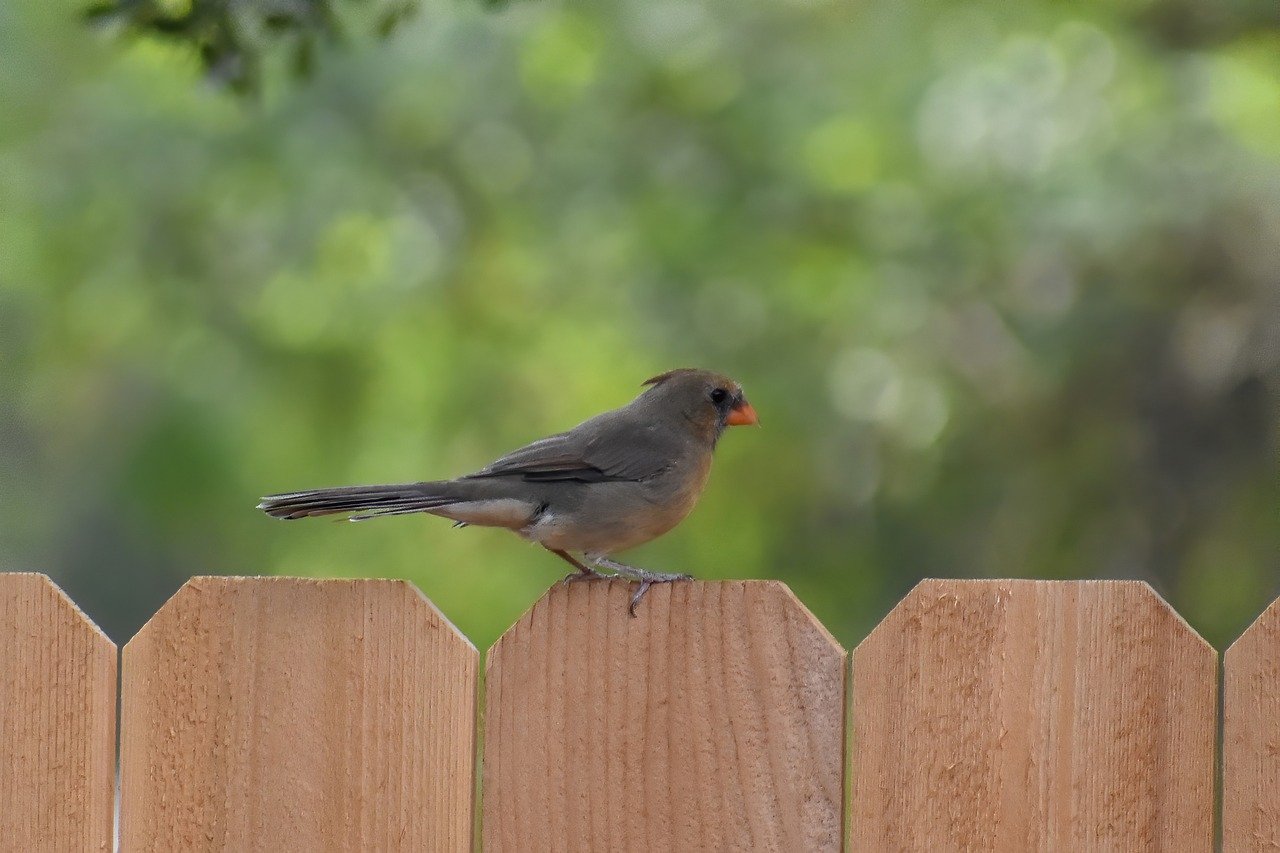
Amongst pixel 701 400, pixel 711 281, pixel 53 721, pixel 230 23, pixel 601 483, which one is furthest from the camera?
pixel 711 281

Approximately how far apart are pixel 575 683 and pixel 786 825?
37 cm

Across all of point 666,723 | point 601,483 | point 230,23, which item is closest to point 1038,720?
point 666,723

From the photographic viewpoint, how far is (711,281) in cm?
700

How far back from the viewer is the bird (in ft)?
9.87

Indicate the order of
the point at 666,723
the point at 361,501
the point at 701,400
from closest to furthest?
the point at 666,723 < the point at 361,501 < the point at 701,400

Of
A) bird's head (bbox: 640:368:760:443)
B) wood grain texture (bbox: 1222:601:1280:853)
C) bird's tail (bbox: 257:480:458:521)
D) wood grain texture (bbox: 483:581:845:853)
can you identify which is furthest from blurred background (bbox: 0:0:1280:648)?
wood grain texture (bbox: 1222:601:1280:853)

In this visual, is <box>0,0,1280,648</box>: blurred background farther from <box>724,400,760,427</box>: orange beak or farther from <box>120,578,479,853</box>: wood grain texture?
<box>120,578,479,853</box>: wood grain texture

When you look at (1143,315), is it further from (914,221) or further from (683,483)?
(683,483)

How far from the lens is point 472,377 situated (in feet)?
23.5

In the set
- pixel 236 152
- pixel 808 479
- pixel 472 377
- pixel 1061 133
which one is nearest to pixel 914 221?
pixel 1061 133

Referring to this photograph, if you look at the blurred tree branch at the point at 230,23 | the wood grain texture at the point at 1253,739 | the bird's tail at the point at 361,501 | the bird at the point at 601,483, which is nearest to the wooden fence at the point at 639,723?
the wood grain texture at the point at 1253,739

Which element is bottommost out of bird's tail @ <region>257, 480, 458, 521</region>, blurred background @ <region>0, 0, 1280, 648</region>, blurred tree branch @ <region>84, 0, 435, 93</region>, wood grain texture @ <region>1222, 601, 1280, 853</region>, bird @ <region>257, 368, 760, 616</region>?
wood grain texture @ <region>1222, 601, 1280, 853</region>

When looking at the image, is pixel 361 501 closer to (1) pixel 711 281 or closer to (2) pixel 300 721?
(2) pixel 300 721

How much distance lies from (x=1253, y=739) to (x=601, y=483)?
150cm
